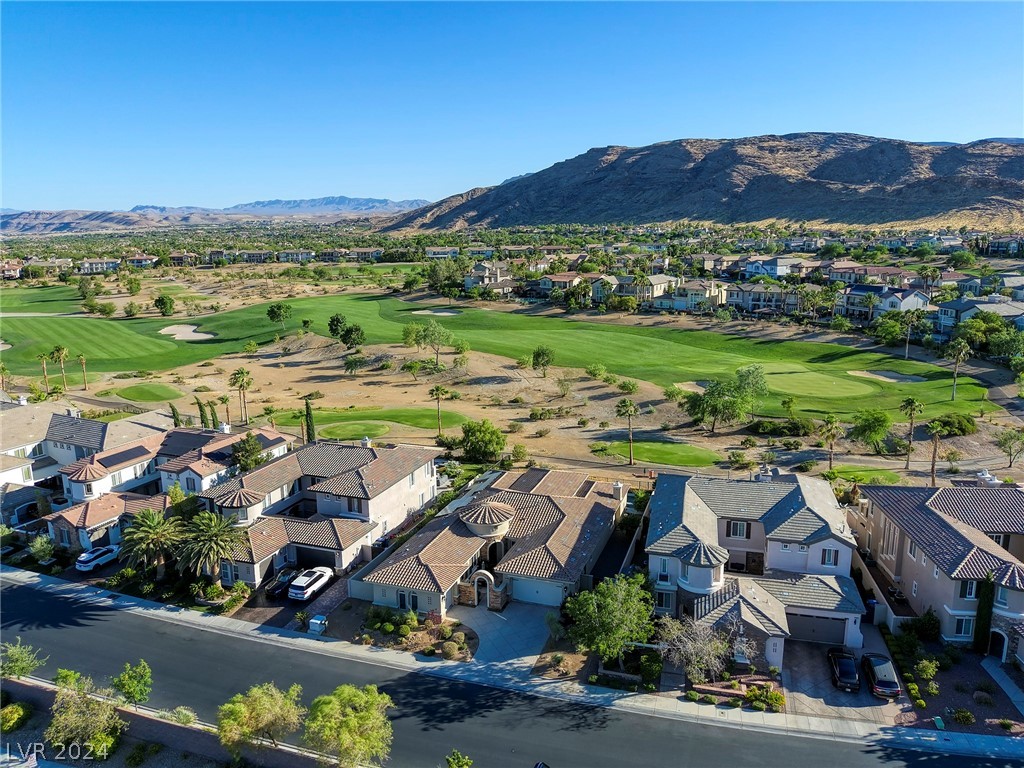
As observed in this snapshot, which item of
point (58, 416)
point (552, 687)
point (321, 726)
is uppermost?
point (58, 416)

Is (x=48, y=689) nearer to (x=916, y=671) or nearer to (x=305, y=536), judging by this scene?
(x=305, y=536)

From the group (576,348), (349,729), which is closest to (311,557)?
(349,729)

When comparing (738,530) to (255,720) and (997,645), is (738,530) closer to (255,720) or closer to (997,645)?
(997,645)

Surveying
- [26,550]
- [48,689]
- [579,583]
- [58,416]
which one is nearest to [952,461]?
[579,583]

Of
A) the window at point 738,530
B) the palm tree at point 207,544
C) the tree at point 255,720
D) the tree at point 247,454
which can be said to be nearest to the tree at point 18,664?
the palm tree at point 207,544

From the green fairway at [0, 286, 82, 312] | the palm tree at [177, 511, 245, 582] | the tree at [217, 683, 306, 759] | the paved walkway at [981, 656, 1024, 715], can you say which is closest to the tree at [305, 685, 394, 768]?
the tree at [217, 683, 306, 759]

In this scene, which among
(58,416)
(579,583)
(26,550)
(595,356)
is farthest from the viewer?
(595,356)
